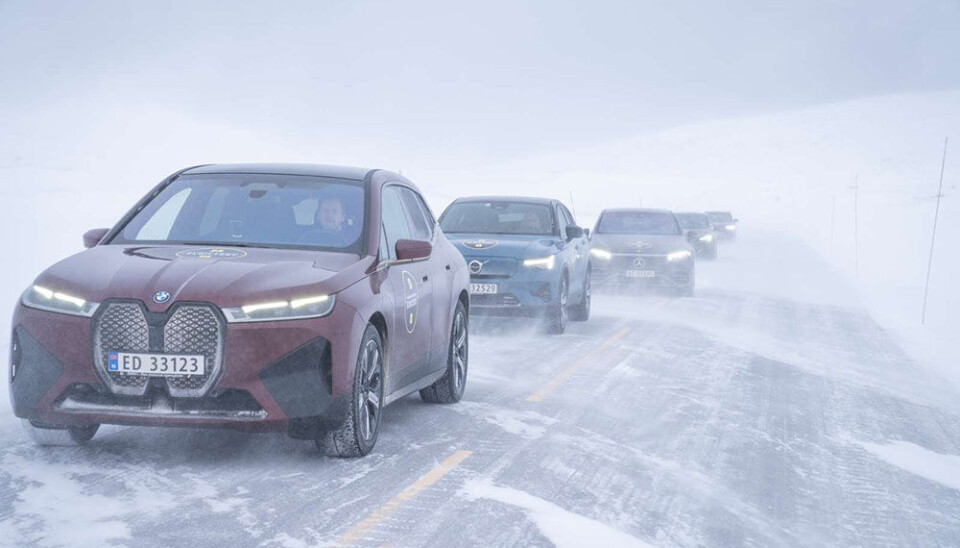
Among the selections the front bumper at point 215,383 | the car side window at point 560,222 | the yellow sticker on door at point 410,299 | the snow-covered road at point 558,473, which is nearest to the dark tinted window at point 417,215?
the yellow sticker on door at point 410,299

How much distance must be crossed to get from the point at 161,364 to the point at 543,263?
867cm

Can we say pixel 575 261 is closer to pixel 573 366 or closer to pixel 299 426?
pixel 573 366

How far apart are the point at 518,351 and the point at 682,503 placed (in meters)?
6.55

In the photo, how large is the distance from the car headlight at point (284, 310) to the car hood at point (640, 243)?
600 inches

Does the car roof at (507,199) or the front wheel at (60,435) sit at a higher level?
the car roof at (507,199)

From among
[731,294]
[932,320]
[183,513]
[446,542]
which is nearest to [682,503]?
[446,542]

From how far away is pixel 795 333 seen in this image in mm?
15648

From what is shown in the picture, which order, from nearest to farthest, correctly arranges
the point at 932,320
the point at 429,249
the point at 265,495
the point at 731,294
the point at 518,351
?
the point at 265,495, the point at 429,249, the point at 518,351, the point at 932,320, the point at 731,294

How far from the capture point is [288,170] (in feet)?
25.1

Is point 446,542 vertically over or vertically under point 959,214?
over

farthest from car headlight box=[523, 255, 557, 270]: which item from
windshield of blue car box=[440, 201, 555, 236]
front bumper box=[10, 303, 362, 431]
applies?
front bumper box=[10, 303, 362, 431]

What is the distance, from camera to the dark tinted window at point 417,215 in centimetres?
831

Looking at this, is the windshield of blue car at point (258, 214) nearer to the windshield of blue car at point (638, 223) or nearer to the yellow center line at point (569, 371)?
the yellow center line at point (569, 371)

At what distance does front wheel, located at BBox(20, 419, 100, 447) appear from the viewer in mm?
6539
